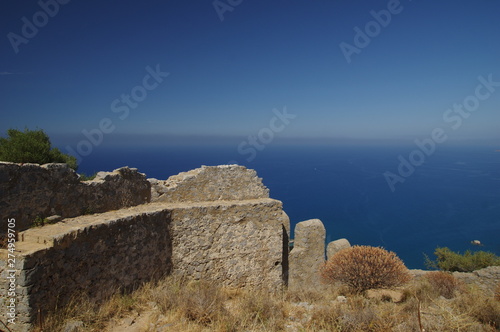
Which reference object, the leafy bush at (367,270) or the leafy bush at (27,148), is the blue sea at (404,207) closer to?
the leafy bush at (367,270)

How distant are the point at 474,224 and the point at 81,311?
65.2 m

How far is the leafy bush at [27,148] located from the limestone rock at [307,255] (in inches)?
487

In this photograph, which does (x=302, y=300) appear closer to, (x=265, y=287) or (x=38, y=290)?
(x=265, y=287)

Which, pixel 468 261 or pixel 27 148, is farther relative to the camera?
pixel 468 261

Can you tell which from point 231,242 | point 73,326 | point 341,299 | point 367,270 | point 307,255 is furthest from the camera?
point 307,255

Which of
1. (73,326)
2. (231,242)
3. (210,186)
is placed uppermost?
(210,186)

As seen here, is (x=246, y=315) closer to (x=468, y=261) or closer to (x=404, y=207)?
(x=468, y=261)

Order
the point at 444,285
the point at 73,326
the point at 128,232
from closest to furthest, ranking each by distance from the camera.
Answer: the point at 73,326 → the point at 128,232 → the point at 444,285

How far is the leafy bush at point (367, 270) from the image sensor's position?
278 inches

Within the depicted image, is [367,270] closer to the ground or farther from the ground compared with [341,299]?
farther from the ground

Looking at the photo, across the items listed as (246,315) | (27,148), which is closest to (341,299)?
(246,315)

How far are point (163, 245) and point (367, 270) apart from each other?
5.01m

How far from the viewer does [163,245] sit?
662 centimetres

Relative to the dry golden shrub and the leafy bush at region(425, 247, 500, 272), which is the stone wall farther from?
the leafy bush at region(425, 247, 500, 272)
